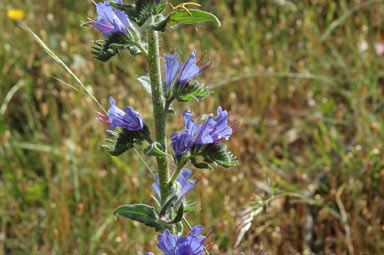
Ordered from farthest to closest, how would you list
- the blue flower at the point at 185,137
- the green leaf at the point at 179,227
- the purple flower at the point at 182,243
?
the green leaf at the point at 179,227, the blue flower at the point at 185,137, the purple flower at the point at 182,243

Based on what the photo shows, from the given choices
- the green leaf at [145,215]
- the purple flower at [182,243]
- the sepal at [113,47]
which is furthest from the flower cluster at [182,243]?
the sepal at [113,47]

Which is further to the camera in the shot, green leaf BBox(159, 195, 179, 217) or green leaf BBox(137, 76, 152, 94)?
green leaf BBox(137, 76, 152, 94)

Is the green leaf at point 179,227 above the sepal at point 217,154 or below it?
below

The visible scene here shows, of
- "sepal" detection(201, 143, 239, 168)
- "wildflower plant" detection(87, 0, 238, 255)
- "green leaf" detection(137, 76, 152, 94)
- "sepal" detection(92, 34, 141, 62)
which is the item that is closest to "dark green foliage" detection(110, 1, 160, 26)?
"wildflower plant" detection(87, 0, 238, 255)

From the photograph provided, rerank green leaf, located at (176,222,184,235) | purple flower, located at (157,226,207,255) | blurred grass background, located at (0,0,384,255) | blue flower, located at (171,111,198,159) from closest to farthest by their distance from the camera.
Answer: purple flower, located at (157,226,207,255), blue flower, located at (171,111,198,159), green leaf, located at (176,222,184,235), blurred grass background, located at (0,0,384,255)

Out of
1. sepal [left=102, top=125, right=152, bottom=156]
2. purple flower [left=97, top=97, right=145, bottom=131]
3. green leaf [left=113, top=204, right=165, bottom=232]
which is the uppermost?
purple flower [left=97, top=97, right=145, bottom=131]

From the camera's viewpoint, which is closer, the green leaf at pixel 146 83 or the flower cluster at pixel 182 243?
the flower cluster at pixel 182 243

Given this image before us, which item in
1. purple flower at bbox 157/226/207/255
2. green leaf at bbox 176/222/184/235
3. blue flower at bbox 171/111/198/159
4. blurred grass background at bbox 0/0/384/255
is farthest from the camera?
blurred grass background at bbox 0/0/384/255

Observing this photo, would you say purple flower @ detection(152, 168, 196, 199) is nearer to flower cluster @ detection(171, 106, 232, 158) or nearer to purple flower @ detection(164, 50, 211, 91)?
flower cluster @ detection(171, 106, 232, 158)

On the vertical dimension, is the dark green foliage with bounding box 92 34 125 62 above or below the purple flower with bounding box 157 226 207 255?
above

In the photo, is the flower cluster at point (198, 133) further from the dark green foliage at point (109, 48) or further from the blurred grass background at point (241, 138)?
A: the blurred grass background at point (241, 138)
